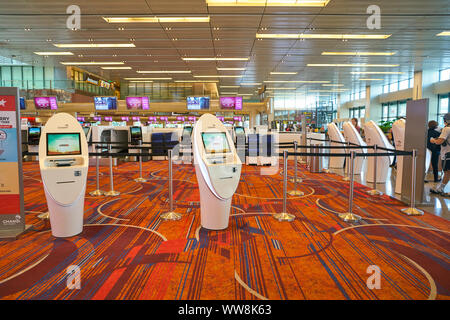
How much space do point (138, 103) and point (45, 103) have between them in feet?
14.0

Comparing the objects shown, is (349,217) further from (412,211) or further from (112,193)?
(112,193)

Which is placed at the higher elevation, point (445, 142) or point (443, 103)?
point (443, 103)

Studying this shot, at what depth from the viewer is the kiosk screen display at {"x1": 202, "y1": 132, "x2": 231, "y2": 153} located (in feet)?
12.9

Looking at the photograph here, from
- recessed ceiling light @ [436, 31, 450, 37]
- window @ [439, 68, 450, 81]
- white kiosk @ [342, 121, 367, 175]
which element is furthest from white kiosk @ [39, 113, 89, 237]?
window @ [439, 68, 450, 81]

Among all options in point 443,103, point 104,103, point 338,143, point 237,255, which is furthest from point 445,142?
point 104,103

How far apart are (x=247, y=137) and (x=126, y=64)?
7439 mm

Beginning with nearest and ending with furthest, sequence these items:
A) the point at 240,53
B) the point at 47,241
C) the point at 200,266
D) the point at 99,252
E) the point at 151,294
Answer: the point at 151,294
the point at 200,266
the point at 99,252
the point at 47,241
the point at 240,53

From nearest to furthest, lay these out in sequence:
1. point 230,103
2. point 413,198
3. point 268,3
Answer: point 413,198, point 268,3, point 230,103

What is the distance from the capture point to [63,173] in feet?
11.8

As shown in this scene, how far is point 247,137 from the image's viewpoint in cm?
1036

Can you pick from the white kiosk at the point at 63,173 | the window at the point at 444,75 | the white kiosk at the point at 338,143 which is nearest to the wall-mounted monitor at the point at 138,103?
the white kiosk at the point at 338,143
